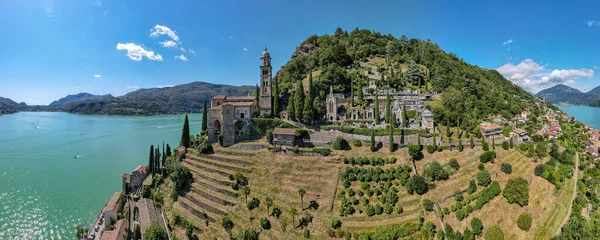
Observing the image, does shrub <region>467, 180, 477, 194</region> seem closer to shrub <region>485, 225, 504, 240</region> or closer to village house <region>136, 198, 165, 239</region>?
shrub <region>485, 225, 504, 240</region>

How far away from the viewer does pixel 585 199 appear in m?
29.7

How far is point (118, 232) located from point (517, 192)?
135 feet

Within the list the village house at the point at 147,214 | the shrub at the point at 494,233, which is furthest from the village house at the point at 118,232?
the shrub at the point at 494,233

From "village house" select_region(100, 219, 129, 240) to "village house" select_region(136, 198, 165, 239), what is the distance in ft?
4.90

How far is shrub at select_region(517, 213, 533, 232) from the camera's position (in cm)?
2372

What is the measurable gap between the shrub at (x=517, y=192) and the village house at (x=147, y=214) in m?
36.9

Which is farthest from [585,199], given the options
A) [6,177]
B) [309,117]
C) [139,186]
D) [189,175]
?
[6,177]

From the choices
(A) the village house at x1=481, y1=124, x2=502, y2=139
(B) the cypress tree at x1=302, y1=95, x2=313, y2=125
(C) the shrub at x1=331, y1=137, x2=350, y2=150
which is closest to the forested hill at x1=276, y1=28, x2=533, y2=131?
(A) the village house at x1=481, y1=124, x2=502, y2=139

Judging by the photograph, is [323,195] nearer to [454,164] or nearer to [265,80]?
[454,164]

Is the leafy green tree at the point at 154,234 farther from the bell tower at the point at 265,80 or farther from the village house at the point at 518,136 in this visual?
the village house at the point at 518,136

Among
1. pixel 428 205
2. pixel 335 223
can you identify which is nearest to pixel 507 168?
pixel 428 205

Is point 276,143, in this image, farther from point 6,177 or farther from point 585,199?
point 6,177

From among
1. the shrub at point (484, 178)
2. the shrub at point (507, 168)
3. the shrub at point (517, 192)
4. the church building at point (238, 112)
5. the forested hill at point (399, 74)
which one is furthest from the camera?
the forested hill at point (399, 74)

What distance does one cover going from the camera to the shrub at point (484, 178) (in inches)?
1064
